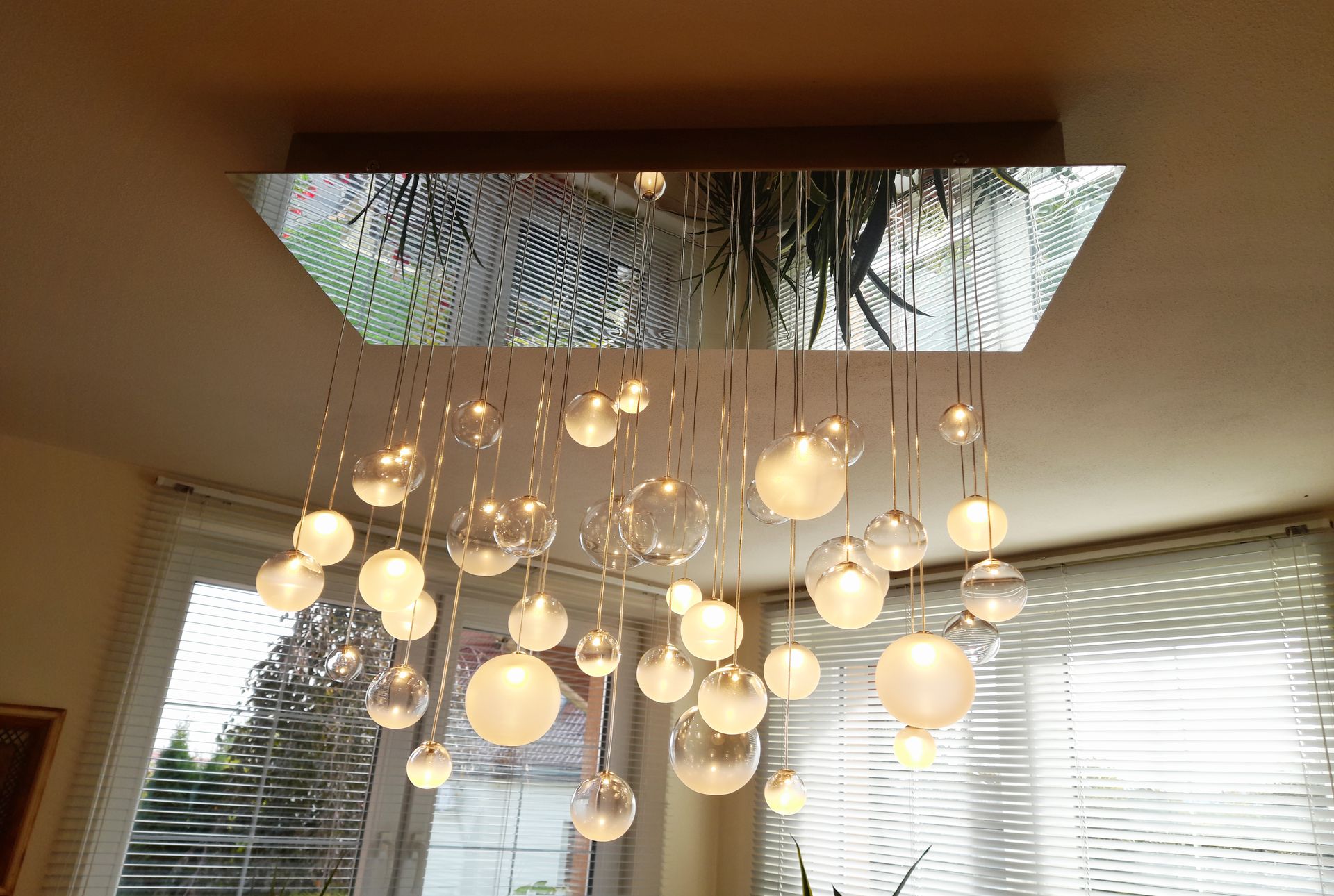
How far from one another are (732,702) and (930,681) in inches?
11.5

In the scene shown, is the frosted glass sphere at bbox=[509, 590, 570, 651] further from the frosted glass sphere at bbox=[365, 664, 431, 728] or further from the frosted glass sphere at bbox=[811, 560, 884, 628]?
the frosted glass sphere at bbox=[811, 560, 884, 628]

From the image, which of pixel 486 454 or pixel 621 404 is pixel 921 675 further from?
pixel 486 454

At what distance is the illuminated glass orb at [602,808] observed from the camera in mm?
1408

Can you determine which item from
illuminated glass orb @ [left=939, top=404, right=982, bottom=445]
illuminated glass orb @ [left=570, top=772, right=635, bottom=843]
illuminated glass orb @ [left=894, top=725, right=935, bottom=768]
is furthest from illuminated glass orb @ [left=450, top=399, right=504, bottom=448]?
illuminated glass orb @ [left=894, top=725, right=935, bottom=768]

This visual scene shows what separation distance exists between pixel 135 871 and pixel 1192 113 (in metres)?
3.59

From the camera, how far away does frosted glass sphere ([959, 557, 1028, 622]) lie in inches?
59.7

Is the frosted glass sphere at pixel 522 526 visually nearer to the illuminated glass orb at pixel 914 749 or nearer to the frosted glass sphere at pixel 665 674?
the frosted glass sphere at pixel 665 674

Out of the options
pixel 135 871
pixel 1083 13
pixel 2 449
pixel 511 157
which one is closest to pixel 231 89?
pixel 511 157

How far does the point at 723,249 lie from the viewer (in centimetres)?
199

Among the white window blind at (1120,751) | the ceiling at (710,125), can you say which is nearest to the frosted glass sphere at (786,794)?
the ceiling at (710,125)

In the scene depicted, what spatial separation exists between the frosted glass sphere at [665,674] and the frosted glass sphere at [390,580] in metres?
0.41

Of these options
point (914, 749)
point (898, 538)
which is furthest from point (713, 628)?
point (914, 749)

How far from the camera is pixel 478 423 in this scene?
1.73 meters

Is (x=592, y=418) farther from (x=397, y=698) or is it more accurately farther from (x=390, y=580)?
(x=397, y=698)
